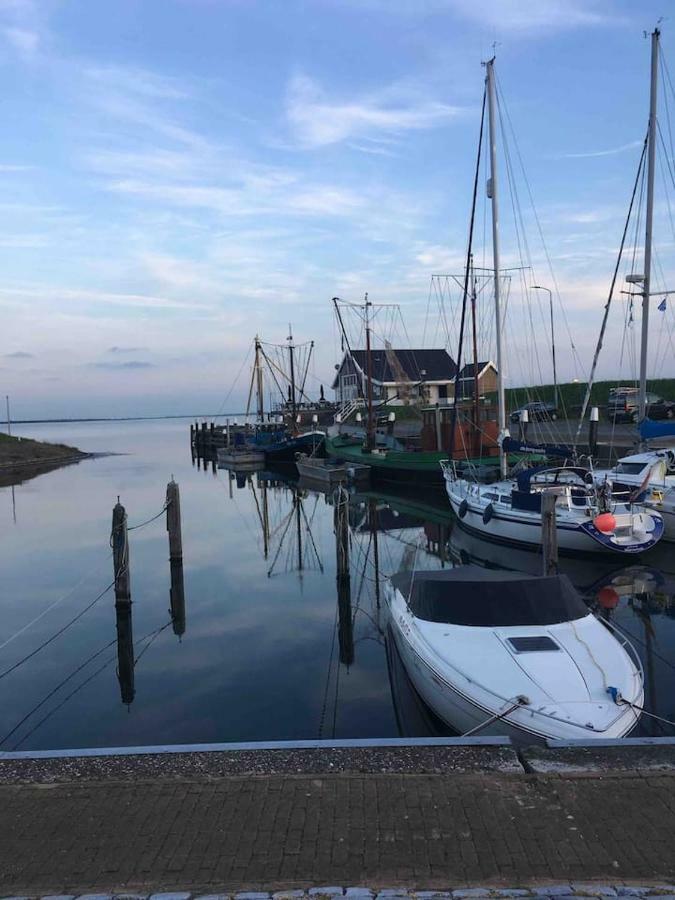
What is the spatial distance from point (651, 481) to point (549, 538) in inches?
308

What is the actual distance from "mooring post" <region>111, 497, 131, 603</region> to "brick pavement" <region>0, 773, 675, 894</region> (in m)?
9.81

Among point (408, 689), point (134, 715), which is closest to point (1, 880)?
point (134, 715)

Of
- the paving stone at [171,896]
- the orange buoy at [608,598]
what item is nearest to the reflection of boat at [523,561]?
the orange buoy at [608,598]

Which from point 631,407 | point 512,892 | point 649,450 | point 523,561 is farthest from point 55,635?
point 631,407

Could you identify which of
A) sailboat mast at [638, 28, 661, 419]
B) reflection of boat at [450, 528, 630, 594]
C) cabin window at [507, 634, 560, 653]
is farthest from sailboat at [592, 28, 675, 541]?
cabin window at [507, 634, 560, 653]

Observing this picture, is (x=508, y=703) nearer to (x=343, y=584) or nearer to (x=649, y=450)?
(x=343, y=584)

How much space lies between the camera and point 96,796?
613 cm

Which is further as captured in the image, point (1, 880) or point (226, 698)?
point (226, 698)

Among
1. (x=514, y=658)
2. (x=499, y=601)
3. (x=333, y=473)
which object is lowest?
(x=333, y=473)

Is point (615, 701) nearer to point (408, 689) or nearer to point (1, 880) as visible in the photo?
point (408, 689)

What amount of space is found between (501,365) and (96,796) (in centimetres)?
2356

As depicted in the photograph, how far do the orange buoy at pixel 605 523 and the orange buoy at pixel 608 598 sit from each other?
6.49 feet

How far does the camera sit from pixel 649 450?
91.5 feet

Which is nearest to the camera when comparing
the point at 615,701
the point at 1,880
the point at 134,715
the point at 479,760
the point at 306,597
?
the point at 1,880
